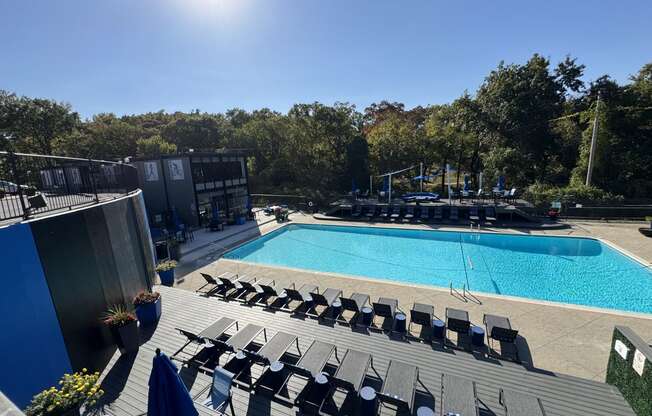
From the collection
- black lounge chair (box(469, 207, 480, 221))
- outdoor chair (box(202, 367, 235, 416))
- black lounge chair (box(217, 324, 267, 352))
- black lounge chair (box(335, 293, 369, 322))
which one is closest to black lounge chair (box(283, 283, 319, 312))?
black lounge chair (box(335, 293, 369, 322))

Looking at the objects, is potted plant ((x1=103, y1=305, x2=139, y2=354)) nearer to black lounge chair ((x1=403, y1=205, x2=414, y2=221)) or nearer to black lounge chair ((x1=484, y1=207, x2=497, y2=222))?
black lounge chair ((x1=403, y1=205, x2=414, y2=221))

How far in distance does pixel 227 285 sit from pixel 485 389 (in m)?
7.59

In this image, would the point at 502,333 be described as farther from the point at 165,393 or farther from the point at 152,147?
the point at 152,147

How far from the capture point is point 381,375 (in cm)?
497

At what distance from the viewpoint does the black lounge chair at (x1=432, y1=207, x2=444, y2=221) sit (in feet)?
62.3

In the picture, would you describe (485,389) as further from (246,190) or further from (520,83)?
(520,83)

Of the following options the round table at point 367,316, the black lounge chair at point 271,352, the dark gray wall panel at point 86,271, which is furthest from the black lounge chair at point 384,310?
the dark gray wall panel at point 86,271

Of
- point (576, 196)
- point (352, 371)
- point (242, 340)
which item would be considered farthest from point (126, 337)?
point (576, 196)

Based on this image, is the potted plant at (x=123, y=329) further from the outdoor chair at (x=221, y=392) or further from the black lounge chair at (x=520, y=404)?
the black lounge chair at (x=520, y=404)

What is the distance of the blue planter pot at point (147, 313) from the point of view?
6.79 meters

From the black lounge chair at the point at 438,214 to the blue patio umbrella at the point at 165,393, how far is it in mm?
18699

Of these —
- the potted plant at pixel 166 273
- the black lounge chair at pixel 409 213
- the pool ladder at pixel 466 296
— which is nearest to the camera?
the pool ladder at pixel 466 296

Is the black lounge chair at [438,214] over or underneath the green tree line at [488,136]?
underneath

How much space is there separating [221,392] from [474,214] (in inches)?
737
